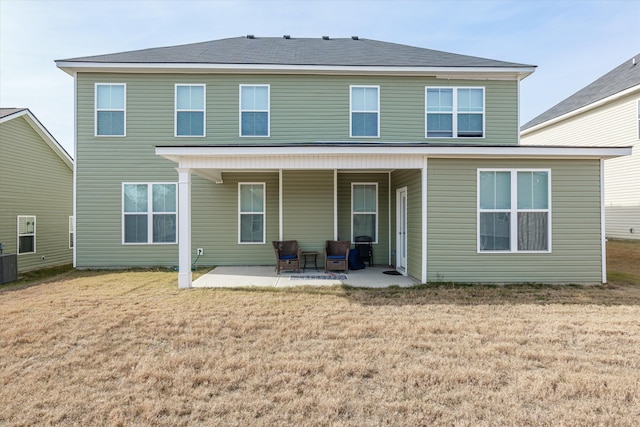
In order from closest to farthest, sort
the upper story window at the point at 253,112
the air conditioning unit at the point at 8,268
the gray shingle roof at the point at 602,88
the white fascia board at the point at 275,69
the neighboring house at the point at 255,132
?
the air conditioning unit at the point at 8,268
the white fascia board at the point at 275,69
the neighboring house at the point at 255,132
the upper story window at the point at 253,112
the gray shingle roof at the point at 602,88

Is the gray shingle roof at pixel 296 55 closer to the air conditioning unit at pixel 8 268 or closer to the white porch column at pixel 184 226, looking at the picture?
the white porch column at pixel 184 226

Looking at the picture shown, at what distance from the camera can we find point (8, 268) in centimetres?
917

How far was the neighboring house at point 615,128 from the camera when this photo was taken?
45.0 feet

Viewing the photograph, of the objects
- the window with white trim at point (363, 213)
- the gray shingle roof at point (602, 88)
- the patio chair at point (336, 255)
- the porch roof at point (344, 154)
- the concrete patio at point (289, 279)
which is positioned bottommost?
the concrete patio at point (289, 279)

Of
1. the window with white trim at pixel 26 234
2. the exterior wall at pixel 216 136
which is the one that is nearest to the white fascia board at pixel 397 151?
the exterior wall at pixel 216 136

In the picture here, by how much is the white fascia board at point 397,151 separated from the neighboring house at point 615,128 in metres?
7.76

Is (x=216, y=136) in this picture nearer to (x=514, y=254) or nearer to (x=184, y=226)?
(x=184, y=226)

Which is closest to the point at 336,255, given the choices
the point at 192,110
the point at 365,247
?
the point at 365,247

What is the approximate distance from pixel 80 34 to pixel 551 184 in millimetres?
13904

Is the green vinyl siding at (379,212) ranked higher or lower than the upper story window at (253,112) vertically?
lower

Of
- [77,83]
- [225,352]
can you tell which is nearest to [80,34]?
[77,83]

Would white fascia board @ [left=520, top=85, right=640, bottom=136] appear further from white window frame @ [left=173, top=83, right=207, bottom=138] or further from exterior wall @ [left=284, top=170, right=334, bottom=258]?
white window frame @ [left=173, top=83, right=207, bottom=138]

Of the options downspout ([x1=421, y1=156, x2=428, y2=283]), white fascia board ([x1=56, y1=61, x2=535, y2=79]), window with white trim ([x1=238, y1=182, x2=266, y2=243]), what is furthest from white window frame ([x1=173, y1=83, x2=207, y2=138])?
downspout ([x1=421, y1=156, x2=428, y2=283])

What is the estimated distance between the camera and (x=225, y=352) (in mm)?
4148
